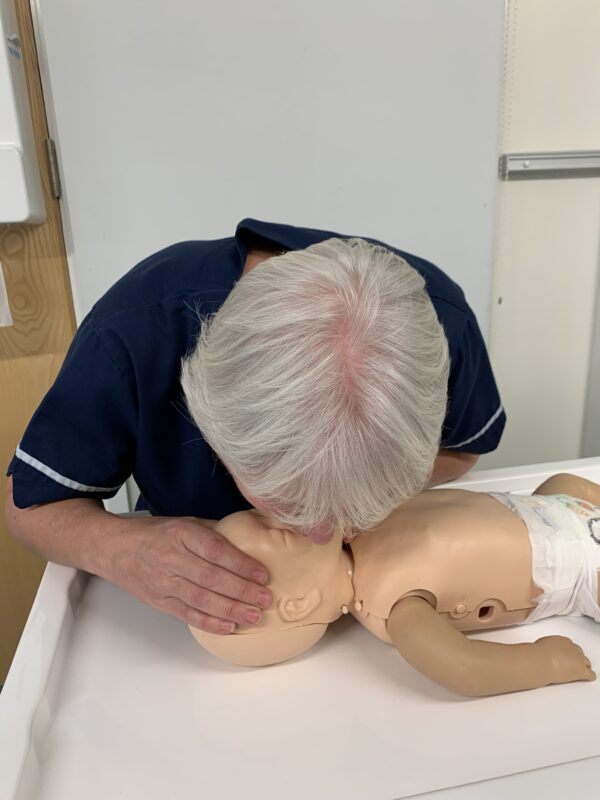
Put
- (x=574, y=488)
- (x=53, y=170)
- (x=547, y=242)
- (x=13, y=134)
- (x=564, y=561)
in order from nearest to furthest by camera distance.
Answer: (x=564, y=561)
(x=574, y=488)
(x=13, y=134)
(x=53, y=170)
(x=547, y=242)

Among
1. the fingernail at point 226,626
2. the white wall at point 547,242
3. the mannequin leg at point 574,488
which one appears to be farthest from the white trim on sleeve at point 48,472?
the white wall at point 547,242

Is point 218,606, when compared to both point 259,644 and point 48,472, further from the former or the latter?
point 48,472

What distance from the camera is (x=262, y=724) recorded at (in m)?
0.58

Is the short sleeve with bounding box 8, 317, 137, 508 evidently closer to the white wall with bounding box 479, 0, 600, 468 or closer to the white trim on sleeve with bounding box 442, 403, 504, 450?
the white trim on sleeve with bounding box 442, 403, 504, 450

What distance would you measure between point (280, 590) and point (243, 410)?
239 millimetres

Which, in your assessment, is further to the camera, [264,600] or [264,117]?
[264,117]

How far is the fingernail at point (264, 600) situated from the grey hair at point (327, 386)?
121mm

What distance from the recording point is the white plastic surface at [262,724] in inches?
20.1

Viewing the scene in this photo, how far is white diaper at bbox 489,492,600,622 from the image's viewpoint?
0.70 m

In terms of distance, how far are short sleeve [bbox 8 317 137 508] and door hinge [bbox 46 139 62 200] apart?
2.41 ft

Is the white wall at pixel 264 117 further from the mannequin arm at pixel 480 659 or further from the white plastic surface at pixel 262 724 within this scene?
the mannequin arm at pixel 480 659

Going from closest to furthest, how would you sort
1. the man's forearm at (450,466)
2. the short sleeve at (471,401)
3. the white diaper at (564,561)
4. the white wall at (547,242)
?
the white diaper at (564,561) < the short sleeve at (471,401) < the man's forearm at (450,466) < the white wall at (547,242)

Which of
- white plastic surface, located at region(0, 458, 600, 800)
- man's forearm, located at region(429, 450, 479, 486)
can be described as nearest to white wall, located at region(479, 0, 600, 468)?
man's forearm, located at region(429, 450, 479, 486)

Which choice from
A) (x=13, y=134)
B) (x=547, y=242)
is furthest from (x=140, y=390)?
(x=547, y=242)
